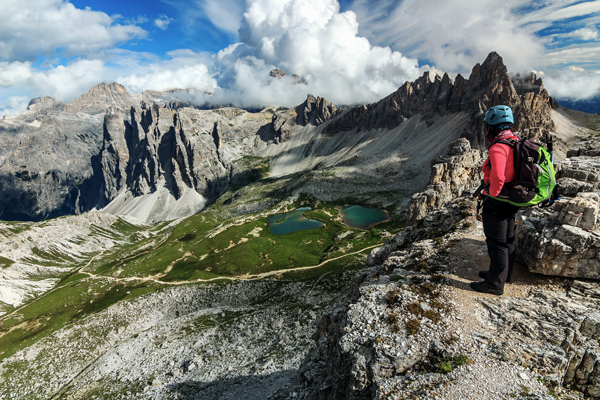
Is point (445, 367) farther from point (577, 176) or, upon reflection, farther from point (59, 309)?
point (59, 309)

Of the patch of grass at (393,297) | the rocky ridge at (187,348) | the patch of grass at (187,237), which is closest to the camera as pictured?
the patch of grass at (393,297)

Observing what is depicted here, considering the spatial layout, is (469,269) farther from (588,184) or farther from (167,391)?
(167,391)

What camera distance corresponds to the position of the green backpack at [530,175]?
1121cm

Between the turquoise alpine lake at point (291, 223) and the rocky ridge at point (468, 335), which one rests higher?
the rocky ridge at point (468, 335)

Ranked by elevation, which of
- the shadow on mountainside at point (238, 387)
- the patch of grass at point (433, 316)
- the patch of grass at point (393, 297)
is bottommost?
the shadow on mountainside at point (238, 387)

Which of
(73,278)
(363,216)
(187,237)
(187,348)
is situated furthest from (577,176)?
(73,278)

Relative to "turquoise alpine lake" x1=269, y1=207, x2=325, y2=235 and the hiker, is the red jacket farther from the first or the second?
"turquoise alpine lake" x1=269, y1=207, x2=325, y2=235

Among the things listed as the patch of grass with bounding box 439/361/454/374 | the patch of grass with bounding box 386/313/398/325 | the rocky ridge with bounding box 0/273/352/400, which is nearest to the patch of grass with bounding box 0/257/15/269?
the rocky ridge with bounding box 0/273/352/400

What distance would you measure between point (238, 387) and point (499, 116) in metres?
35.2

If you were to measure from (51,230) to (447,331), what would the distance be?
23093cm

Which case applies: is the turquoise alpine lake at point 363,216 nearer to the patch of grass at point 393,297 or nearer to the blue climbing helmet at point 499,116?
the patch of grass at point 393,297

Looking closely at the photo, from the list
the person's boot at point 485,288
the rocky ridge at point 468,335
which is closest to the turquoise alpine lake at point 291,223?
the rocky ridge at point 468,335

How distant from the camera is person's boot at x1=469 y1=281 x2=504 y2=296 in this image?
13023 millimetres

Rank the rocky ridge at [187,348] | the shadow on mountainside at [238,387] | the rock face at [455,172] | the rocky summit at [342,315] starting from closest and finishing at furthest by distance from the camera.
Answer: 1. the rocky summit at [342,315]
2. the shadow on mountainside at [238,387]
3. the rocky ridge at [187,348]
4. the rock face at [455,172]
